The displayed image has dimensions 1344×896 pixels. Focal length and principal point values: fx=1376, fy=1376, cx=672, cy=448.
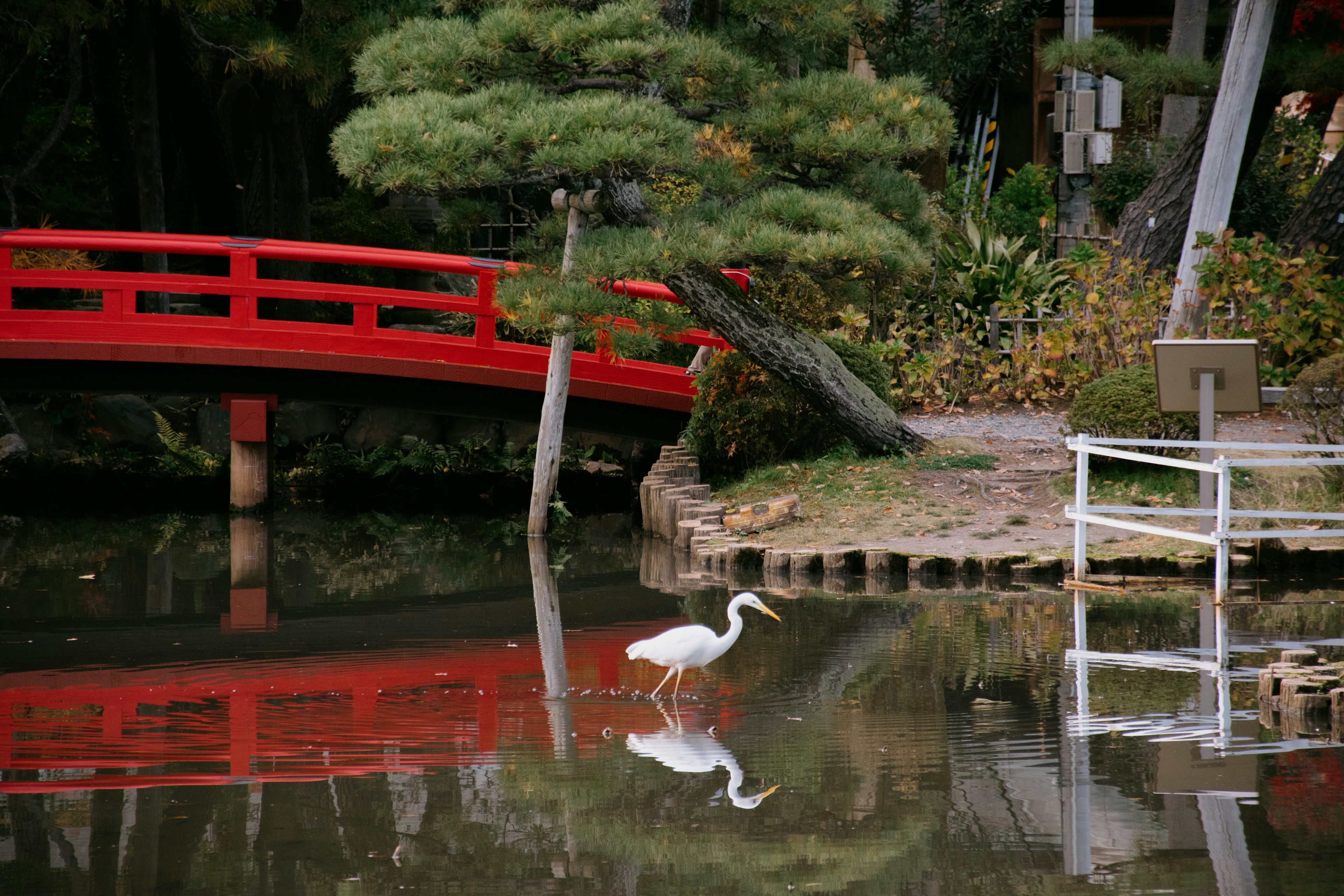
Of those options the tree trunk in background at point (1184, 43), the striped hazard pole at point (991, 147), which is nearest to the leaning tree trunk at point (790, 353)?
the tree trunk in background at point (1184, 43)

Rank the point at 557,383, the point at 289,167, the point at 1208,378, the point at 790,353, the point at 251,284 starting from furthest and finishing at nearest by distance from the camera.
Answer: the point at 289,167 → the point at 251,284 → the point at 557,383 → the point at 790,353 → the point at 1208,378

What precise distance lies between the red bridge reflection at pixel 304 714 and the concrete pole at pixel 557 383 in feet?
12.7

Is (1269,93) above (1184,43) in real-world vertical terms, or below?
below

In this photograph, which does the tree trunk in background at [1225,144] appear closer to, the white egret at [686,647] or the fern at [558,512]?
the fern at [558,512]

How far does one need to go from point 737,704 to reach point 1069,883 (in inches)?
89.2

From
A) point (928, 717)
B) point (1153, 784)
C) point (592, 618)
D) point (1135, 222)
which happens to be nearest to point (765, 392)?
point (592, 618)

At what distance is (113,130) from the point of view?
16797mm

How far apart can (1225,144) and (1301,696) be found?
8136 mm

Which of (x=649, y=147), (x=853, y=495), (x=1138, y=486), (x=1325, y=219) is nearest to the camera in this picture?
(x=649, y=147)

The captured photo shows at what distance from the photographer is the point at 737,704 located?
6086 mm

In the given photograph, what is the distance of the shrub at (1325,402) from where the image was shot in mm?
9602

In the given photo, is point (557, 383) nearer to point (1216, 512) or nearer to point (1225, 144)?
point (1216, 512)

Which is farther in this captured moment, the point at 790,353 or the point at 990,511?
the point at 790,353

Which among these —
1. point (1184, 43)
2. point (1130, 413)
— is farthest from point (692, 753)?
point (1184, 43)
